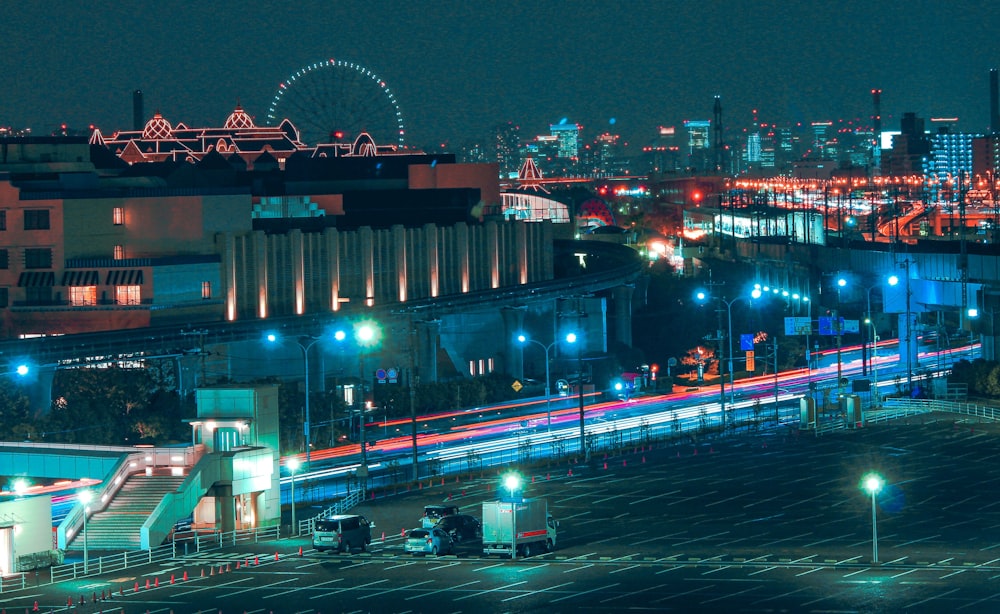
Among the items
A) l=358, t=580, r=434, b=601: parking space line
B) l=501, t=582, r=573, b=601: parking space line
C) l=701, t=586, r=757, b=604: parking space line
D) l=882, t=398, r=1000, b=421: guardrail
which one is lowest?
l=701, t=586, r=757, b=604: parking space line

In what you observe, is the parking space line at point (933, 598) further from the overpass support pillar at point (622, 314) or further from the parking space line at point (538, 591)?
the overpass support pillar at point (622, 314)

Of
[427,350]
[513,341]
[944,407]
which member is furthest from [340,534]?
[513,341]

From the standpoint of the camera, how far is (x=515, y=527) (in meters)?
46.9

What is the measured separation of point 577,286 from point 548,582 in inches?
3039

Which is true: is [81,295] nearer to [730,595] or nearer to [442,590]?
[442,590]

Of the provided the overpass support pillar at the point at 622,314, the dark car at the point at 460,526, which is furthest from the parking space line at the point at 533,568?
the overpass support pillar at the point at 622,314

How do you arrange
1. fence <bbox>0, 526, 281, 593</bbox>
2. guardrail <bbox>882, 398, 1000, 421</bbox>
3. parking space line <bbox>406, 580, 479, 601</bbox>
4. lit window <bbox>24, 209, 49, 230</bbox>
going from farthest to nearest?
lit window <bbox>24, 209, 49, 230</bbox>, guardrail <bbox>882, 398, 1000, 421</bbox>, fence <bbox>0, 526, 281, 593</bbox>, parking space line <bbox>406, 580, 479, 601</bbox>

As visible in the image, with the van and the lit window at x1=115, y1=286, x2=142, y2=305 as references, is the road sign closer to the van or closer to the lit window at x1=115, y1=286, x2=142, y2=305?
the lit window at x1=115, y1=286, x2=142, y2=305

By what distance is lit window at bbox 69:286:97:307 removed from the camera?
93250mm

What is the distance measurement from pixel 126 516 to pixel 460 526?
33.8ft

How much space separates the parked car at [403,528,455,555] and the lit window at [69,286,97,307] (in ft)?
163

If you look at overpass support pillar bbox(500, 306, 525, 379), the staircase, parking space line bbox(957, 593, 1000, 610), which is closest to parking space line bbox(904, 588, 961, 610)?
parking space line bbox(957, 593, 1000, 610)

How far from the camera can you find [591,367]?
108438 millimetres

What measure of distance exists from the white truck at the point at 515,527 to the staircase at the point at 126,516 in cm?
1076
